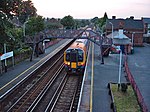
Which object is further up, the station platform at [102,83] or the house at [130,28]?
the house at [130,28]

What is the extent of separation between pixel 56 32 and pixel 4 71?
42.3 feet

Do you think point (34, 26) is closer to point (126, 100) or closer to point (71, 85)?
point (71, 85)

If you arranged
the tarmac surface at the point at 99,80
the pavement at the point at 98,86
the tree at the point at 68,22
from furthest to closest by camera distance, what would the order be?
the tree at the point at 68,22 < the tarmac surface at the point at 99,80 < the pavement at the point at 98,86

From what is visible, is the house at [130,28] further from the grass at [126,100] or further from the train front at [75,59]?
the grass at [126,100]

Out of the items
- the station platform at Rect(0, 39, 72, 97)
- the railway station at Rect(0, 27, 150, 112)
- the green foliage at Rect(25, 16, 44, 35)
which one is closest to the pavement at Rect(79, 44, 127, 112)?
the railway station at Rect(0, 27, 150, 112)

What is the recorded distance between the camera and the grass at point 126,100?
16152mm

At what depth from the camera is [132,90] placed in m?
20.3

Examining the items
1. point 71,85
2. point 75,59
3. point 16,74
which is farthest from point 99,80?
point 16,74

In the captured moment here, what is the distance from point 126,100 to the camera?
17844 mm

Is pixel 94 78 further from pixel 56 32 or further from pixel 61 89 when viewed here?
pixel 56 32

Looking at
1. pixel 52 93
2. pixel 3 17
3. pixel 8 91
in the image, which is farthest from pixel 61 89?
pixel 3 17

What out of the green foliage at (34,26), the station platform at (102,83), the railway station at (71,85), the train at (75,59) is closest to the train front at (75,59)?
the train at (75,59)

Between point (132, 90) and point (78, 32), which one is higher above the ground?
point (78, 32)

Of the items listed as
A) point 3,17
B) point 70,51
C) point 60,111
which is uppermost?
point 3,17
